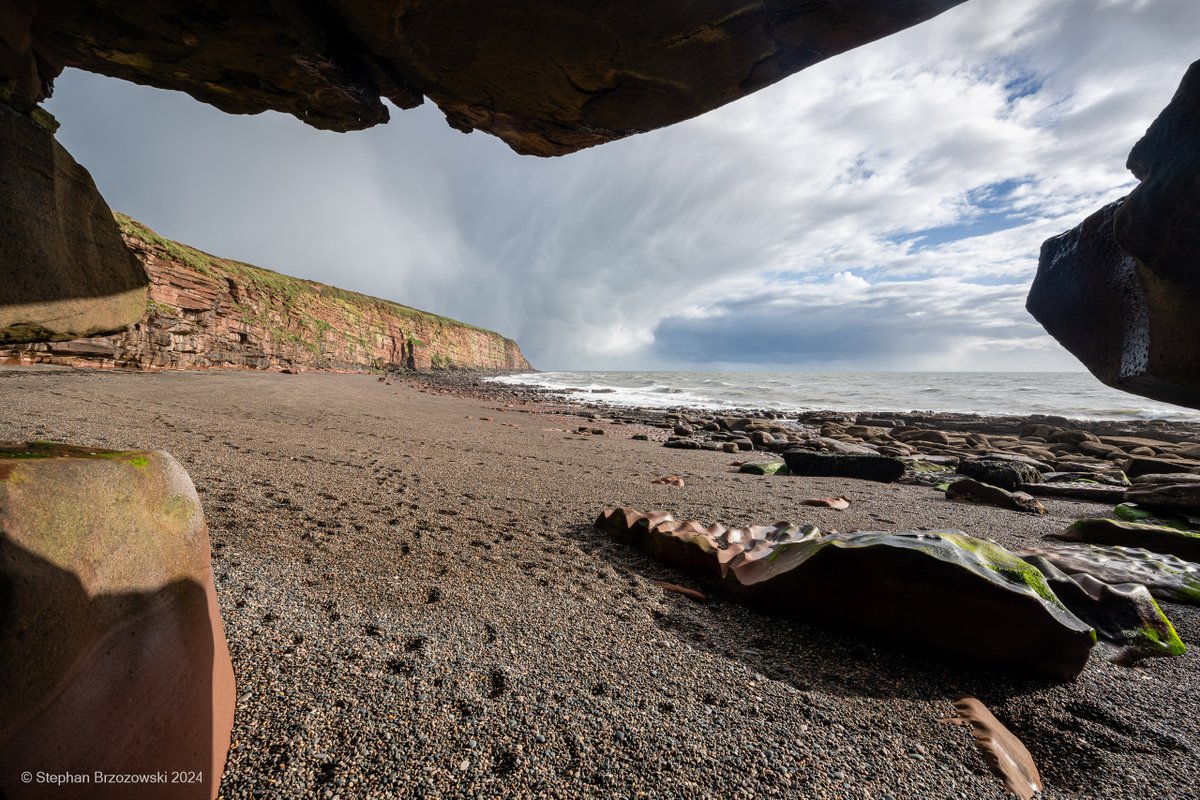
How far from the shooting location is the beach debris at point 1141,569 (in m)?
2.38

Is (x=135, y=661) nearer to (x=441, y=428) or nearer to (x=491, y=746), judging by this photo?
(x=491, y=746)

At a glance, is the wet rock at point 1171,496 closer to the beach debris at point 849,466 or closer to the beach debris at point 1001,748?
the beach debris at point 849,466

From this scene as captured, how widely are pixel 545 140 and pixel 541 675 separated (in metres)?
3.51

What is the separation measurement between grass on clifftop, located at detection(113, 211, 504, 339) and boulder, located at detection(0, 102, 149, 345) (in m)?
6.07

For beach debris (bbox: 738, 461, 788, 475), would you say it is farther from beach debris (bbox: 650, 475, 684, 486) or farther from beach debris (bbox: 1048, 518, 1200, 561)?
beach debris (bbox: 1048, 518, 1200, 561)

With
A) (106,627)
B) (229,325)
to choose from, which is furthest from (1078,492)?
(229,325)

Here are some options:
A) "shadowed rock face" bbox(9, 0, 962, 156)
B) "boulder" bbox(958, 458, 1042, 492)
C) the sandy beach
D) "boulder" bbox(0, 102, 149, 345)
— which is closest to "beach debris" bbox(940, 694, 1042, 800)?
the sandy beach

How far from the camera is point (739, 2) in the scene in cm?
230

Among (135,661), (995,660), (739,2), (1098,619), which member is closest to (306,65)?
(739,2)

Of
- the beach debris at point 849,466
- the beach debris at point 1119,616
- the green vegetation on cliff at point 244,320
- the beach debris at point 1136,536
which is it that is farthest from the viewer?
the green vegetation on cliff at point 244,320

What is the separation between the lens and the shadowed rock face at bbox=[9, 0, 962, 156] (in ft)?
7.74

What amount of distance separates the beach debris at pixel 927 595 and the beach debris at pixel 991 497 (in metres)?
3.36

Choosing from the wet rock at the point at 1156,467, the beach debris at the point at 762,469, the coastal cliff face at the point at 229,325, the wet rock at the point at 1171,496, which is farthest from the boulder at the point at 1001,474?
the coastal cliff face at the point at 229,325

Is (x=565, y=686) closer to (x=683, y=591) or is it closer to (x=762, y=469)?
(x=683, y=591)
